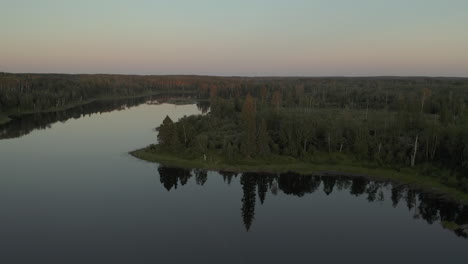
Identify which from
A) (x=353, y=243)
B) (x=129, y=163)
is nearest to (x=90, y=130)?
(x=129, y=163)

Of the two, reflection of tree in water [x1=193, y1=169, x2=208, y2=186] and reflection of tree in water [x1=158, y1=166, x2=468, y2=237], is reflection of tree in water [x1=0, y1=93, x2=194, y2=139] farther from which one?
reflection of tree in water [x1=158, y1=166, x2=468, y2=237]

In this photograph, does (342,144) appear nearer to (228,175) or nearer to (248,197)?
(228,175)

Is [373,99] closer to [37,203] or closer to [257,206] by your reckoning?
[257,206]

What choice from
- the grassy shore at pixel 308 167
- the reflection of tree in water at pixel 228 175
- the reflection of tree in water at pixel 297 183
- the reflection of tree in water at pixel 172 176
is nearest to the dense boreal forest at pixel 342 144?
the grassy shore at pixel 308 167

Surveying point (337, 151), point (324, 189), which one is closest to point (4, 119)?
point (337, 151)

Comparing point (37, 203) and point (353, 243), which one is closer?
point (353, 243)

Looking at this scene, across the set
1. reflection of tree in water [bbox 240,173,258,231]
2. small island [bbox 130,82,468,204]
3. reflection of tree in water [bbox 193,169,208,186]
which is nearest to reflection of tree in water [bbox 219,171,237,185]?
small island [bbox 130,82,468,204]

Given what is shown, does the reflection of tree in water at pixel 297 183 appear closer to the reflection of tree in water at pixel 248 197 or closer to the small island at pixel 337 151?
the small island at pixel 337 151
